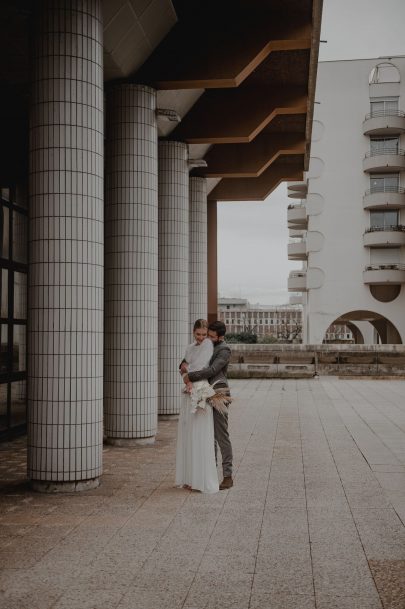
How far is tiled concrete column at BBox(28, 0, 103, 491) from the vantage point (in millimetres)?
8344

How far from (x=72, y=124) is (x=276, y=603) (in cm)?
575

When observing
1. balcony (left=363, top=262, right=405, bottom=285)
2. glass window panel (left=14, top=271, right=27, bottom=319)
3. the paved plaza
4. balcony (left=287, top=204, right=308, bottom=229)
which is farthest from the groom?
balcony (left=287, top=204, right=308, bottom=229)

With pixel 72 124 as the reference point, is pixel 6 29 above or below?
above

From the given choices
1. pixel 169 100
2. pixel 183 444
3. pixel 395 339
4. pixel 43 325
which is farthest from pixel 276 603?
pixel 395 339

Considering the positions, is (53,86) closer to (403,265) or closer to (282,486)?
(282,486)

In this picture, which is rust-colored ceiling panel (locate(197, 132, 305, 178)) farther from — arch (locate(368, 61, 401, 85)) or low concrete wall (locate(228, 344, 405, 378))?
arch (locate(368, 61, 401, 85))

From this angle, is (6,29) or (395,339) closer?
(6,29)

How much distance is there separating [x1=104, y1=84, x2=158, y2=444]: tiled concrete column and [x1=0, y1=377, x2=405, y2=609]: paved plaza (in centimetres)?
76

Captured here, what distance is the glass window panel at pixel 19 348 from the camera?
Result: 13.3m

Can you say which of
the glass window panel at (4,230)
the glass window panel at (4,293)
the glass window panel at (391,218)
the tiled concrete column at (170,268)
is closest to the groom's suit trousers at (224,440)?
the glass window panel at (4,293)

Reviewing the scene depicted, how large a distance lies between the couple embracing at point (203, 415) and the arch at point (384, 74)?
1671 inches

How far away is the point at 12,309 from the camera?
13.2 m

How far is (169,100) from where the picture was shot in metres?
14.0

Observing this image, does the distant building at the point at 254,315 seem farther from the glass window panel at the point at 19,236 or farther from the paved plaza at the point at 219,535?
the paved plaza at the point at 219,535
